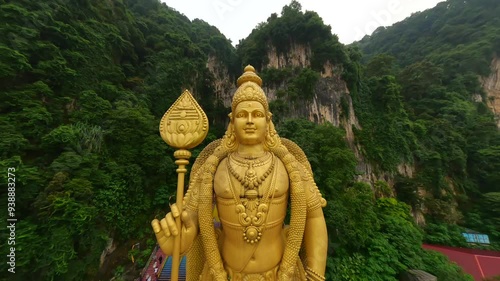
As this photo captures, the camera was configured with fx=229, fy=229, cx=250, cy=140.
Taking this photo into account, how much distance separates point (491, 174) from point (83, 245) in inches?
1039

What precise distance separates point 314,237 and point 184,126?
175 centimetres

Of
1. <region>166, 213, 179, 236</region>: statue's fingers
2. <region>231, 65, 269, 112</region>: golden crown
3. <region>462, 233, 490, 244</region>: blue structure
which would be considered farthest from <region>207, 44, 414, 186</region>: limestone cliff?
<region>166, 213, 179, 236</region>: statue's fingers

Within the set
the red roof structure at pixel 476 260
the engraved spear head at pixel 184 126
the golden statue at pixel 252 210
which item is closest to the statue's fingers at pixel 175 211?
the golden statue at pixel 252 210

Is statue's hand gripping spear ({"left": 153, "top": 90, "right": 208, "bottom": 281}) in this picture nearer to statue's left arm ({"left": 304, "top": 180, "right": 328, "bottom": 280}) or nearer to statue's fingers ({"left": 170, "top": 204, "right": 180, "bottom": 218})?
statue's fingers ({"left": 170, "top": 204, "right": 180, "bottom": 218})

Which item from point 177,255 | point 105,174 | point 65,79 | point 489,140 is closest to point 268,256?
point 177,255

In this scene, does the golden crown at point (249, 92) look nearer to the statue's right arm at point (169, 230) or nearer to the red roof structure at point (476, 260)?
the statue's right arm at point (169, 230)

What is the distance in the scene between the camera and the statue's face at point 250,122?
233cm

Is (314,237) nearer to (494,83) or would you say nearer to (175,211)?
(175,211)

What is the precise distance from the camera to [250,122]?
233 centimetres

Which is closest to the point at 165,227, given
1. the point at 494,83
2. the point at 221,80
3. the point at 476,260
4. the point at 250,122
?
the point at 250,122

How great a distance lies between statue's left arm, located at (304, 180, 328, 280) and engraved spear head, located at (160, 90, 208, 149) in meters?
1.33

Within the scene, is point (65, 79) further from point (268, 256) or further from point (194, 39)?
point (194, 39)

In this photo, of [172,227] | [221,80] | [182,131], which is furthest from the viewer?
[221,80]

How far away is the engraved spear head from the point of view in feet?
6.45
